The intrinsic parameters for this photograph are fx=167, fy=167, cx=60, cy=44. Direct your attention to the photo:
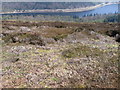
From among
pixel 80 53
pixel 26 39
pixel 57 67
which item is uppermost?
pixel 26 39

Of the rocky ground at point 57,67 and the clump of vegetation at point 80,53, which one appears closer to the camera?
the rocky ground at point 57,67

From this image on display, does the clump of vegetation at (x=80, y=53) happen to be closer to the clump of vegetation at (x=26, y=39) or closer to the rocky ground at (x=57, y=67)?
the rocky ground at (x=57, y=67)

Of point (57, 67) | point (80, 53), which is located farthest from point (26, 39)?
point (57, 67)

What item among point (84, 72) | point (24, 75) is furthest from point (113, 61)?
point (24, 75)

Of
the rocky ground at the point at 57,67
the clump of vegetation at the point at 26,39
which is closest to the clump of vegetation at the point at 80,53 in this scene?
the rocky ground at the point at 57,67

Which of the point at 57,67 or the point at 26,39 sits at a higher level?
the point at 26,39

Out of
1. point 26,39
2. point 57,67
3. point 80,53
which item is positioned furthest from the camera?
point 26,39

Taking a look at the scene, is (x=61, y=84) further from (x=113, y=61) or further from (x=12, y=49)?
(x=12, y=49)

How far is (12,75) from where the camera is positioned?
14883 millimetres

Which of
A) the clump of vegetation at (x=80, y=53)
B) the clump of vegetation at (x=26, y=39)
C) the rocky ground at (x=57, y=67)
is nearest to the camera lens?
the rocky ground at (x=57, y=67)

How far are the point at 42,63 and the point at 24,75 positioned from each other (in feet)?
11.1

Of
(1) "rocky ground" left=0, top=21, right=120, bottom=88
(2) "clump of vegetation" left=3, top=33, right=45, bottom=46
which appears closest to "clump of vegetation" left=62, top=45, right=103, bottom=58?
(1) "rocky ground" left=0, top=21, right=120, bottom=88

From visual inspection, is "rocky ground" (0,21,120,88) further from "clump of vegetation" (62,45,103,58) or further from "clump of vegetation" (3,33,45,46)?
"clump of vegetation" (3,33,45,46)

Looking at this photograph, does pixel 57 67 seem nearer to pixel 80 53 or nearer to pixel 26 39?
pixel 80 53
